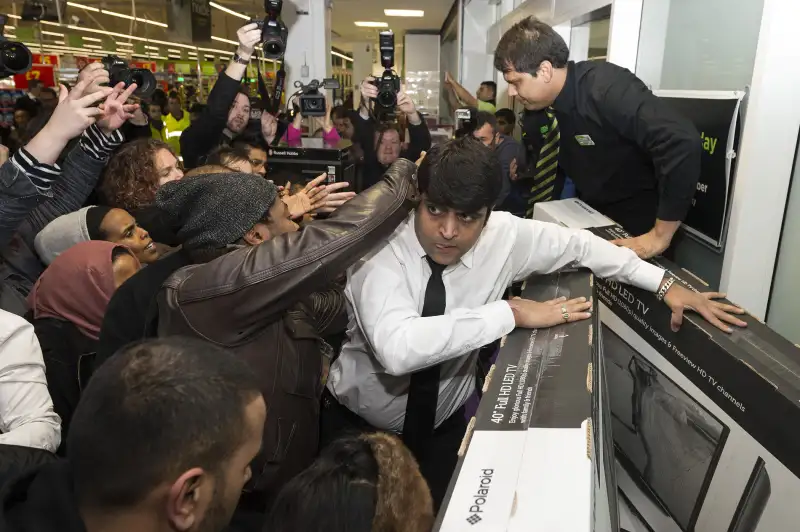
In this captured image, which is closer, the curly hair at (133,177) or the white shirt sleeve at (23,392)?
the white shirt sleeve at (23,392)

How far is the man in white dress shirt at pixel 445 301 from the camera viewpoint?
1.30 m

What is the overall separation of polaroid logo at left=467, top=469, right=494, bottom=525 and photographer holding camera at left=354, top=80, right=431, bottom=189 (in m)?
3.24

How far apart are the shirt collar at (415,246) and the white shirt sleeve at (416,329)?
15cm

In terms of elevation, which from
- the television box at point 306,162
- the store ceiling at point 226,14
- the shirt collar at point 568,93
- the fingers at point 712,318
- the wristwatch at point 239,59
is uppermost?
the store ceiling at point 226,14

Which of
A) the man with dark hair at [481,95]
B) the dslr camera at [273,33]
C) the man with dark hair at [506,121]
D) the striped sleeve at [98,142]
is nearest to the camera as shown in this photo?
the striped sleeve at [98,142]

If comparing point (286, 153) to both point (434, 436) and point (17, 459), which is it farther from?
point (17, 459)

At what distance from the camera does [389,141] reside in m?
4.20

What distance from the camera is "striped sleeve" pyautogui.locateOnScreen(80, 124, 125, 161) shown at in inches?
95.4

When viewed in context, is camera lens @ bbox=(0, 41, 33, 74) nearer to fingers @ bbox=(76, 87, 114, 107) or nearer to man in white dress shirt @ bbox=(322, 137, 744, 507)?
fingers @ bbox=(76, 87, 114, 107)

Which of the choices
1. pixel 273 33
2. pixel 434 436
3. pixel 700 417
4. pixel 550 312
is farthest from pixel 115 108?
pixel 700 417

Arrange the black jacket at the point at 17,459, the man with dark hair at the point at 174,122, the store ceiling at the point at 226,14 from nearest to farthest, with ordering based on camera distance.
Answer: the black jacket at the point at 17,459, the man with dark hair at the point at 174,122, the store ceiling at the point at 226,14

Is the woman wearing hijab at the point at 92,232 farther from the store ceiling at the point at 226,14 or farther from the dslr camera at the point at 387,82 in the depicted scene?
the store ceiling at the point at 226,14

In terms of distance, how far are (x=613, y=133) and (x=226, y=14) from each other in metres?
7.23

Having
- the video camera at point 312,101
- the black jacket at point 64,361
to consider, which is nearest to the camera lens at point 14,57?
the black jacket at point 64,361
